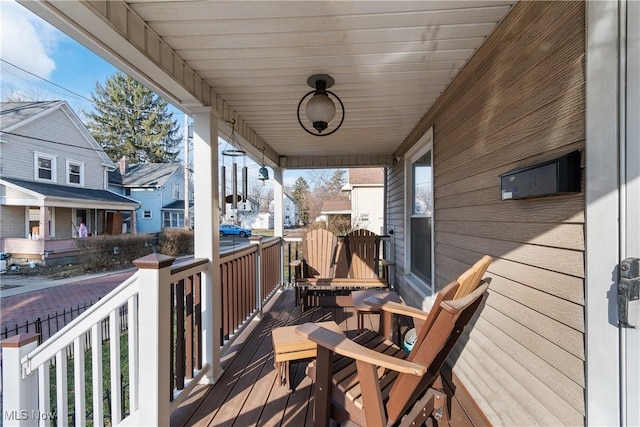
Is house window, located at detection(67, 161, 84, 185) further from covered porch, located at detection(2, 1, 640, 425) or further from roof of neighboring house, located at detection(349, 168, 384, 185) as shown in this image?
roof of neighboring house, located at detection(349, 168, 384, 185)

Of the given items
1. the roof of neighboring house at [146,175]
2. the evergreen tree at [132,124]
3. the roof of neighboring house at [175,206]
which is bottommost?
the roof of neighboring house at [175,206]

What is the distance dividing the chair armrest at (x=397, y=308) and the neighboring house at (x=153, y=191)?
13974 millimetres

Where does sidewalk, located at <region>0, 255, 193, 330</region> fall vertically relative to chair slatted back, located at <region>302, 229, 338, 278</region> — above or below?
below

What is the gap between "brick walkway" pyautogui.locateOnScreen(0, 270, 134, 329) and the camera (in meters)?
4.94

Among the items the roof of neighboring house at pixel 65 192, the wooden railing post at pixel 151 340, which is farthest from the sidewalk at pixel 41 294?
the wooden railing post at pixel 151 340

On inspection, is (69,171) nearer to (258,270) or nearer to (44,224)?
(44,224)

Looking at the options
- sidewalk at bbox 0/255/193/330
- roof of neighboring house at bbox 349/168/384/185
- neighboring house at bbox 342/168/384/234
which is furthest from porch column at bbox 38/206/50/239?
roof of neighboring house at bbox 349/168/384/185

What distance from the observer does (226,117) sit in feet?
9.31

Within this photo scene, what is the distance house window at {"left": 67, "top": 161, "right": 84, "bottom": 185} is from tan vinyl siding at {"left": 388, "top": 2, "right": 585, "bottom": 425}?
10.7 m

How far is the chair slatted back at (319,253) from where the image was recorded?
14.0ft

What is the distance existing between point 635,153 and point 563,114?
348 mm

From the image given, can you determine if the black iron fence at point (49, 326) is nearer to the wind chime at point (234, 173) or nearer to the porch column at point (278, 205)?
the wind chime at point (234, 173)

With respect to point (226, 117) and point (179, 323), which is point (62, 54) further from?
point (179, 323)

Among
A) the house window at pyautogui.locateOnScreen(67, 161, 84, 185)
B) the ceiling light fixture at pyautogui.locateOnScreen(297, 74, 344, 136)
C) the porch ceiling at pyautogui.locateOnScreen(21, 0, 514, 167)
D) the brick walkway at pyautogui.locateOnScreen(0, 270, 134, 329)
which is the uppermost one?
the house window at pyautogui.locateOnScreen(67, 161, 84, 185)
